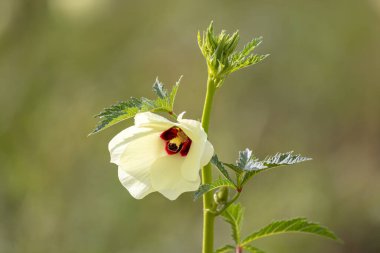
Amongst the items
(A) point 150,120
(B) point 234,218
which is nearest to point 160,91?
(A) point 150,120

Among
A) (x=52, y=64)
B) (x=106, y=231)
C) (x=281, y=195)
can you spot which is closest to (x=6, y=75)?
(x=52, y=64)

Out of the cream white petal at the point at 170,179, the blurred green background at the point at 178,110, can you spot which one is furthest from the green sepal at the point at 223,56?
the blurred green background at the point at 178,110

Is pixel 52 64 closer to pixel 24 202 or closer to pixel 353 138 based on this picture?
pixel 24 202

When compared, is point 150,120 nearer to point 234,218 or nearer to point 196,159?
point 196,159

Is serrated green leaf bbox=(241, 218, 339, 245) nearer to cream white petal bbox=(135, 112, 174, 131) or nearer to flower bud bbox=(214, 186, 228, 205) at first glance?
flower bud bbox=(214, 186, 228, 205)

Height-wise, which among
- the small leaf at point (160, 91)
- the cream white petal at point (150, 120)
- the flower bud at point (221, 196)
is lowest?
the flower bud at point (221, 196)

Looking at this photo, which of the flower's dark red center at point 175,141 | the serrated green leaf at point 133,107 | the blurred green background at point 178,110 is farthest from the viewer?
the blurred green background at point 178,110

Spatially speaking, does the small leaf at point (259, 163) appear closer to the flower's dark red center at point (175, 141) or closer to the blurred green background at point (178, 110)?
the flower's dark red center at point (175, 141)

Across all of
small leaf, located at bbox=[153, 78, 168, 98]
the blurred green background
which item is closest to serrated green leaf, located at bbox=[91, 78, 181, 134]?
small leaf, located at bbox=[153, 78, 168, 98]

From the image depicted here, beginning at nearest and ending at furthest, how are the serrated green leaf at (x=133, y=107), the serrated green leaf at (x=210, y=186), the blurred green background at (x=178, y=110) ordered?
the serrated green leaf at (x=210, y=186)
the serrated green leaf at (x=133, y=107)
the blurred green background at (x=178, y=110)
